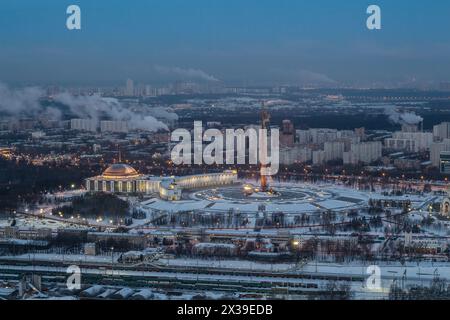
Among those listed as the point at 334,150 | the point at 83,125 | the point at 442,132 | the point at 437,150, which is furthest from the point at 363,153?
the point at 83,125

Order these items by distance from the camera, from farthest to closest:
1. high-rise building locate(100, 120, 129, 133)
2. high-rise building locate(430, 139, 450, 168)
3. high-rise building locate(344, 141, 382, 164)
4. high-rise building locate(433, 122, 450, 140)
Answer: high-rise building locate(100, 120, 129, 133), high-rise building locate(433, 122, 450, 140), high-rise building locate(344, 141, 382, 164), high-rise building locate(430, 139, 450, 168)

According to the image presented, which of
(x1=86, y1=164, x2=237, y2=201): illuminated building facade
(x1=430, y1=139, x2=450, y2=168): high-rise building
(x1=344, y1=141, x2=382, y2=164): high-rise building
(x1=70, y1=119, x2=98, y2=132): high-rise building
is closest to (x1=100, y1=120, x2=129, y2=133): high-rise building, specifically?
(x1=70, y1=119, x2=98, y2=132): high-rise building

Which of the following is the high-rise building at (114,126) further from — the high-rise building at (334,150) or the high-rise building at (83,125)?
the high-rise building at (334,150)

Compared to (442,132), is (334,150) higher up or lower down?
lower down

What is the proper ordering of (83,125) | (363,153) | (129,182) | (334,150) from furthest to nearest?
(83,125) < (334,150) < (363,153) < (129,182)

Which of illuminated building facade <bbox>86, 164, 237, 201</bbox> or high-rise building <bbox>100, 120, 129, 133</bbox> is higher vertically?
high-rise building <bbox>100, 120, 129, 133</bbox>

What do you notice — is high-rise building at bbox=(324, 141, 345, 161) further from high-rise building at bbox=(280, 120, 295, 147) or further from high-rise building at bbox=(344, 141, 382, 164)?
high-rise building at bbox=(280, 120, 295, 147)

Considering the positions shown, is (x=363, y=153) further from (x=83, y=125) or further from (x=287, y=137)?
(x=83, y=125)

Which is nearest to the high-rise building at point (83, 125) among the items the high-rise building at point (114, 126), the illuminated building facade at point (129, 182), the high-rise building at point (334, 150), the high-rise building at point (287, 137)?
the high-rise building at point (114, 126)

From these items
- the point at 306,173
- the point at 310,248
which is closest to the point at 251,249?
the point at 310,248

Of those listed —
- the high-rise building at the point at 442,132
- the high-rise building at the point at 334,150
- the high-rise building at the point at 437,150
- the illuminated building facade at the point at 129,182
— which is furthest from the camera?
the high-rise building at the point at 442,132
